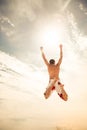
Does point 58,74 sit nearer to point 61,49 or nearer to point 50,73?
point 50,73

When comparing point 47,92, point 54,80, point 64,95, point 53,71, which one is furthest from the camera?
point 64,95

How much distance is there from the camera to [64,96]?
55.6ft

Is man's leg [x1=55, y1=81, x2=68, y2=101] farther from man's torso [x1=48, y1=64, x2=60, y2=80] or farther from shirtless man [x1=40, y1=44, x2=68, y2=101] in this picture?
man's torso [x1=48, y1=64, x2=60, y2=80]

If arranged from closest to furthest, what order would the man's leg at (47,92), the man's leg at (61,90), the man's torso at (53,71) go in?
the man's torso at (53,71), the man's leg at (47,92), the man's leg at (61,90)

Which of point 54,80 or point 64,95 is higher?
point 54,80

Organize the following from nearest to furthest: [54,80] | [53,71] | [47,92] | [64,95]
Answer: [53,71] < [54,80] < [47,92] < [64,95]

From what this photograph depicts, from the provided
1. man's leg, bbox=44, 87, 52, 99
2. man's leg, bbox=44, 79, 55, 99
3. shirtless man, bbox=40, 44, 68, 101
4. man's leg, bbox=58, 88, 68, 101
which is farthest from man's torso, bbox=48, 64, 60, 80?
man's leg, bbox=58, 88, 68, 101

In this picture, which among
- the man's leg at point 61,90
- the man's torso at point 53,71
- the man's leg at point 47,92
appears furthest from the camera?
the man's leg at point 61,90

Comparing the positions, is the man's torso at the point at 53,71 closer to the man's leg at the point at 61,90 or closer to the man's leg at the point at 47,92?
the man's leg at the point at 61,90

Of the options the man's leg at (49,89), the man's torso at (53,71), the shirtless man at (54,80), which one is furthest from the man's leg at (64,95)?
the man's torso at (53,71)

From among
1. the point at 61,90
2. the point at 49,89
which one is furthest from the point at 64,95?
the point at 49,89

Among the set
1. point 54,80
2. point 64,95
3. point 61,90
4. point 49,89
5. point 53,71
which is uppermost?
point 53,71

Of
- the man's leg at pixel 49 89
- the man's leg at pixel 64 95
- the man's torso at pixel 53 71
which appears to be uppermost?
the man's torso at pixel 53 71

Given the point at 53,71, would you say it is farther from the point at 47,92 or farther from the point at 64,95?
the point at 64,95
